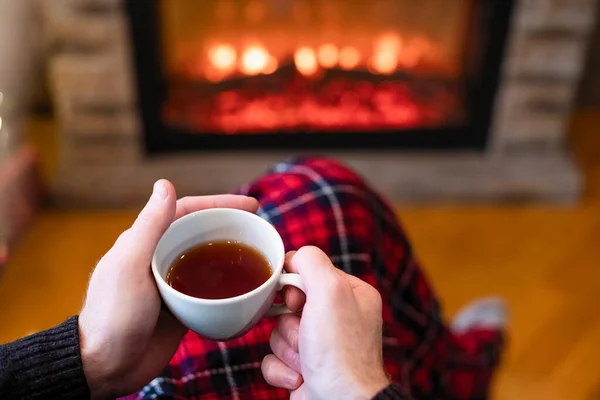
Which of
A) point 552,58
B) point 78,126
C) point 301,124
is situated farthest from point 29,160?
point 552,58

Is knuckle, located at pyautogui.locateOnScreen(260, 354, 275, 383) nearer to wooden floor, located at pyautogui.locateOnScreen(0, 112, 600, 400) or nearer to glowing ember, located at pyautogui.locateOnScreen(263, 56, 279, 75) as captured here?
wooden floor, located at pyautogui.locateOnScreen(0, 112, 600, 400)

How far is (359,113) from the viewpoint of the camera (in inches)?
70.8

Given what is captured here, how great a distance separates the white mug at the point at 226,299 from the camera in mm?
572

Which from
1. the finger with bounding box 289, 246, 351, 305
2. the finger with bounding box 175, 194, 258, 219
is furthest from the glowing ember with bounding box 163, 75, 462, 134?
the finger with bounding box 289, 246, 351, 305

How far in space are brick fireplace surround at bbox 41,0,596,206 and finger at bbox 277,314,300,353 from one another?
0.95m

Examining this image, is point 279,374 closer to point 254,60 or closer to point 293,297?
point 293,297

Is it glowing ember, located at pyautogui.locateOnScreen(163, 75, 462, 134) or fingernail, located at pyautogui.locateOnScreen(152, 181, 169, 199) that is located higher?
fingernail, located at pyautogui.locateOnScreen(152, 181, 169, 199)

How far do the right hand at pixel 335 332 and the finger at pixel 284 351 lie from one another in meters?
0.02

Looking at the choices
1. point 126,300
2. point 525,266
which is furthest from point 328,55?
point 126,300

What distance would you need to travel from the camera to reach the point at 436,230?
172cm

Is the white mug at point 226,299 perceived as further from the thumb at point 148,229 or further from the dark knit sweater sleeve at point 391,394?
the dark knit sweater sleeve at point 391,394

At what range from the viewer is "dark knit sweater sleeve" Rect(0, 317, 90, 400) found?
0.61 metres

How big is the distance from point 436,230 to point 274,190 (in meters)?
0.89

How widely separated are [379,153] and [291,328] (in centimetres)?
121
